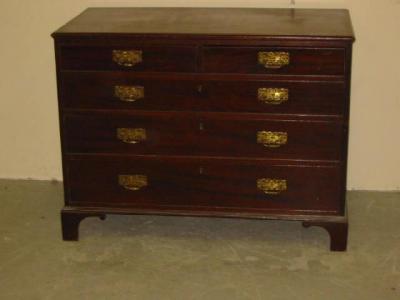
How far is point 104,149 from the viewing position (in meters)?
3.34

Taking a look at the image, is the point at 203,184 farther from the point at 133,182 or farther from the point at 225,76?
the point at 225,76

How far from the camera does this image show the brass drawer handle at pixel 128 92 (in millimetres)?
3227

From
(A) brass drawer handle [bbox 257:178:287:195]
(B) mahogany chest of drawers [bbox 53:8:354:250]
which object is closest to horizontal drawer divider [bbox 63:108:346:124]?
(B) mahogany chest of drawers [bbox 53:8:354:250]

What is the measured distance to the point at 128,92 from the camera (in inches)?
127

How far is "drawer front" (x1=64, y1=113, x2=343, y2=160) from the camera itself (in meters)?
3.21

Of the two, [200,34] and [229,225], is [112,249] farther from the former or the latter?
[200,34]

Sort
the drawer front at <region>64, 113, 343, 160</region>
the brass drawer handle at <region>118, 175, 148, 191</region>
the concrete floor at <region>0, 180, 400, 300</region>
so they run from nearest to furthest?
the concrete floor at <region>0, 180, 400, 300</region>, the drawer front at <region>64, 113, 343, 160</region>, the brass drawer handle at <region>118, 175, 148, 191</region>

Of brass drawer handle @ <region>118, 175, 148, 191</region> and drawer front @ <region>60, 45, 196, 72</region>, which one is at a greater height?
drawer front @ <region>60, 45, 196, 72</region>

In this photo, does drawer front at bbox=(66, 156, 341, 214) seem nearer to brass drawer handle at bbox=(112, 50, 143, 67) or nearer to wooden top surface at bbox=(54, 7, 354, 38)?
brass drawer handle at bbox=(112, 50, 143, 67)

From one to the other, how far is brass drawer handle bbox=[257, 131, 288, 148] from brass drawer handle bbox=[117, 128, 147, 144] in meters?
0.48

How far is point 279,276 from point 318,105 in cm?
71

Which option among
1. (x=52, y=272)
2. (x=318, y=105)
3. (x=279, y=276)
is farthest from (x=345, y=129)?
(x=52, y=272)

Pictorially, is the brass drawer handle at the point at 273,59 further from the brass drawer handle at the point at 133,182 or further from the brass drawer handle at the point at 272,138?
the brass drawer handle at the point at 133,182

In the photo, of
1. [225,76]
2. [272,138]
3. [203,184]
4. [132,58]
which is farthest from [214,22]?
[203,184]
